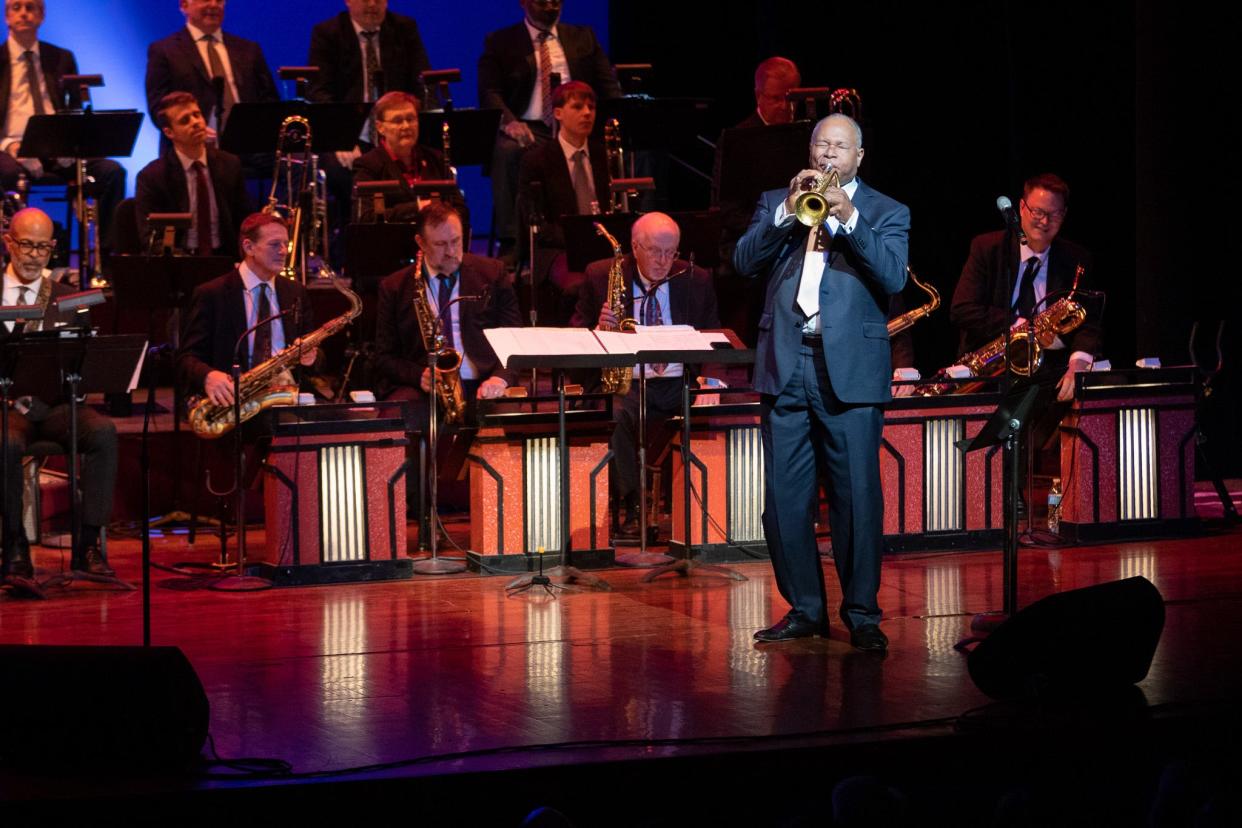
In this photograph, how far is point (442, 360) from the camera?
7.36m

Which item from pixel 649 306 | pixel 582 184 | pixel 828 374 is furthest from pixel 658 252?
pixel 828 374

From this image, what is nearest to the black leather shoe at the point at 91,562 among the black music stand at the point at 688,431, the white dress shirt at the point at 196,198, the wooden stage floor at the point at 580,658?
the wooden stage floor at the point at 580,658

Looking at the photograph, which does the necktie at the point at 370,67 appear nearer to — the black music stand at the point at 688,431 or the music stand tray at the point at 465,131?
the music stand tray at the point at 465,131

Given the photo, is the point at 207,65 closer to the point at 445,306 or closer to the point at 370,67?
the point at 370,67

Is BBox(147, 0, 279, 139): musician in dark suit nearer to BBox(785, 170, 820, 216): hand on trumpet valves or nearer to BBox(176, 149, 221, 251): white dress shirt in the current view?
BBox(176, 149, 221, 251): white dress shirt

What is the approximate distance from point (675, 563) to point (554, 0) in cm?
434

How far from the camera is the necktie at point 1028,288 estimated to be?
7.84 metres

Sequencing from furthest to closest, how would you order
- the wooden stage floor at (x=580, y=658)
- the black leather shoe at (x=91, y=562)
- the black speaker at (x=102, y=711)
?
1. the black leather shoe at (x=91, y=562)
2. the wooden stage floor at (x=580, y=658)
3. the black speaker at (x=102, y=711)

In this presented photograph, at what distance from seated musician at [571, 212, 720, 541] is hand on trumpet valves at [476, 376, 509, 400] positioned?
56 centimetres

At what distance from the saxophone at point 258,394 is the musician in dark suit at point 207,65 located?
104 inches

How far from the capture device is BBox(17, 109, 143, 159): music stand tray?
29.0ft

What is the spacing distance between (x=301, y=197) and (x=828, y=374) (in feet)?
16.3

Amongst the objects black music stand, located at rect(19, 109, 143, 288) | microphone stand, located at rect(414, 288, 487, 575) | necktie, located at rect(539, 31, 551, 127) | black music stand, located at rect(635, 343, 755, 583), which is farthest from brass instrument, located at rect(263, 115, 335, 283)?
black music stand, located at rect(635, 343, 755, 583)

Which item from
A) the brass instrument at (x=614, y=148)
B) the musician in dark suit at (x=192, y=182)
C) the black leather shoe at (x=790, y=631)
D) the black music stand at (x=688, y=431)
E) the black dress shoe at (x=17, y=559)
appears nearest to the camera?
the black leather shoe at (x=790, y=631)
